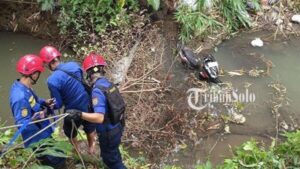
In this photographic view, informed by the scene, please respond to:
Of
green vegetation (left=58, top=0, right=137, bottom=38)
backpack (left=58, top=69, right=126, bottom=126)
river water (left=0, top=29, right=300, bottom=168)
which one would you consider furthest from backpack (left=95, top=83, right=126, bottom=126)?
green vegetation (left=58, top=0, right=137, bottom=38)

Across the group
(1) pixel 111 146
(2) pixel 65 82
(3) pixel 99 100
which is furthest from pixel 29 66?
(1) pixel 111 146

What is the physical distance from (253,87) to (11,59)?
3882 mm

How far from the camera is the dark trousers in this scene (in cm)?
450

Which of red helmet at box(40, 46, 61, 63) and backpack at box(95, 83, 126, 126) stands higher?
red helmet at box(40, 46, 61, 63)

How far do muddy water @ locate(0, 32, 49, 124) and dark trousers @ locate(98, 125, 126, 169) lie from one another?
2.24m

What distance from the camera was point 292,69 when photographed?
292 inches

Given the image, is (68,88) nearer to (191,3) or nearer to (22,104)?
(22,104)

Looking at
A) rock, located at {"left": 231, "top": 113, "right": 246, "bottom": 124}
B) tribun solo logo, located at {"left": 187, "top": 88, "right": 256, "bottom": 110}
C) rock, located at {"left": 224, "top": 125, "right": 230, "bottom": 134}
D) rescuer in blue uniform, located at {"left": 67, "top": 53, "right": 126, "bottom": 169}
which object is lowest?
rock, located at {"left": 224, "top": 125, "right": 230, "bottom": 134}

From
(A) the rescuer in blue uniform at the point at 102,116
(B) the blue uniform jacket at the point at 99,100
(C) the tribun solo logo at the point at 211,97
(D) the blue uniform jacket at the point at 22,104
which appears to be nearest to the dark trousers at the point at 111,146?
(A) the rescuer in blue uniform at the point at 102,116

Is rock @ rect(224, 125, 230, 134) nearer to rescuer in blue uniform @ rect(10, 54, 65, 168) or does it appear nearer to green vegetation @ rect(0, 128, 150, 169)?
green vegetation @ rect(0, 128, 150, 169)

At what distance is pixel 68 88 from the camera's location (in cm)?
460

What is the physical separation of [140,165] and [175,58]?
2337mm

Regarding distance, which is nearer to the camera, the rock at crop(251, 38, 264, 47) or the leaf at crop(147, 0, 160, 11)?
the leaf at crop(147, 0, 160, 11)

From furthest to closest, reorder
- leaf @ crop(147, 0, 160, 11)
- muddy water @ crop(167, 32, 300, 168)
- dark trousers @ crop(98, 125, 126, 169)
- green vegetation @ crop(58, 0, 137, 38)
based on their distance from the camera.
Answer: green vegetation @ crop(58, 0, 137, 38) < leaf @ crop(147, 0, 160, 11) < muddy water @ crop(167, 32, 300, 168) < dark trousers @ crop(98, 125, 126, 169)
